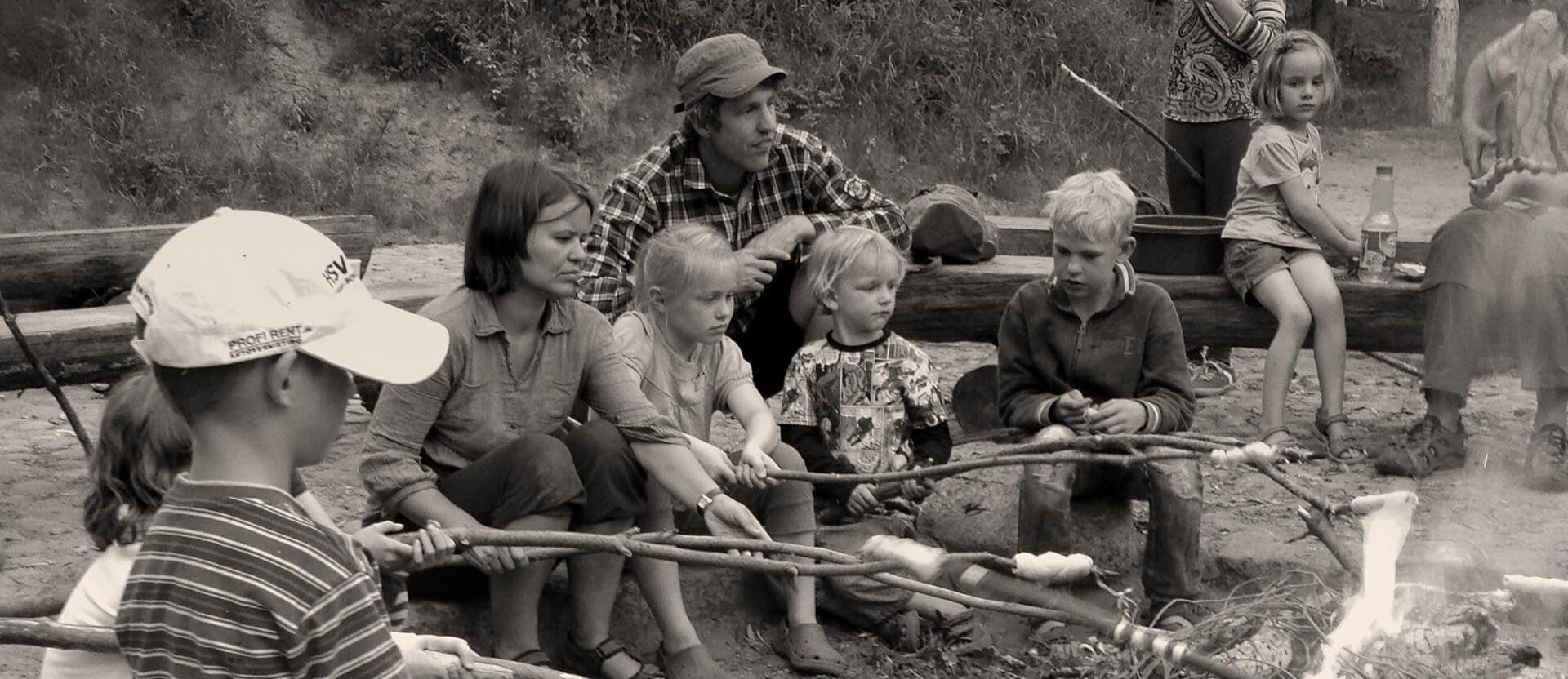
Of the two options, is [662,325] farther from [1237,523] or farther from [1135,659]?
[1237,523]

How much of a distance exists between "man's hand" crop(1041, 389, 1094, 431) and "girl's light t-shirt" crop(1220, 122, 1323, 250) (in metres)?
1.60

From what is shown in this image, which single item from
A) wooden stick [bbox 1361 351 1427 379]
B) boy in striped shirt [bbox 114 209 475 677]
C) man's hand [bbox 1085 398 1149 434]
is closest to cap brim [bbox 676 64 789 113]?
man's hand [bbox 1085 398 1149 434]

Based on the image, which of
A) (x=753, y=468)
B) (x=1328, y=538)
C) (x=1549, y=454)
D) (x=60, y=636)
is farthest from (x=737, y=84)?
(x=1549, y=454)

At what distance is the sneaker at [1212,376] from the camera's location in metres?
6.99

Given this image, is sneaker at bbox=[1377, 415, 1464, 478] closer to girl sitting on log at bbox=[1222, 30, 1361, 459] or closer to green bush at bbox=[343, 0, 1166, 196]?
girl sitting on log at bbox=[1222, 30, 1361, 459]

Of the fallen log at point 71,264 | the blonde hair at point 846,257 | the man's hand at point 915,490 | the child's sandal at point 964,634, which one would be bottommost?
the child's sandal at point 964,634

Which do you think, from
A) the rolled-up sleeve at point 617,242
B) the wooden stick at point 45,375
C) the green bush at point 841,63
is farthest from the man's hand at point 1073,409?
the green bush at point 841,63

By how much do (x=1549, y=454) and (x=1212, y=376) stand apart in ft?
5.66

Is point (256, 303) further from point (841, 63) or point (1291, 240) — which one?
point (841, 63)

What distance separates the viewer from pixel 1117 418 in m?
4.54

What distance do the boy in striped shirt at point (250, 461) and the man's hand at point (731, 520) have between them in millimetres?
1626

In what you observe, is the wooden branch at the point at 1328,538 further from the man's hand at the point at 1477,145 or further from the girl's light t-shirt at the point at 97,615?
the man's hand at the point at 1477,145

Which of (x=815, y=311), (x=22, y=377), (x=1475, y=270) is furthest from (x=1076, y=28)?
(x=22, y=377)

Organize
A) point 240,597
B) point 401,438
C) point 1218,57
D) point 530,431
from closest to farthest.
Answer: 1. point 240,597
2. point 401,438
3. point 530,431
4. point 1218,57
